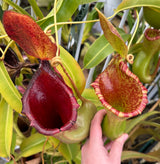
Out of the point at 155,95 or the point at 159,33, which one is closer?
the point at 159,33

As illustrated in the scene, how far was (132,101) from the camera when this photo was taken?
1.47ft

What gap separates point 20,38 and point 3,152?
409 mm

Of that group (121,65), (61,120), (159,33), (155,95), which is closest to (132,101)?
(121,65)

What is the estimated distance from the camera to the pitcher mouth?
1.32 ft

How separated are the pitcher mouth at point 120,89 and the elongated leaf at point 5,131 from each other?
0.32 meters

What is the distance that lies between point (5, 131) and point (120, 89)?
1.27ft

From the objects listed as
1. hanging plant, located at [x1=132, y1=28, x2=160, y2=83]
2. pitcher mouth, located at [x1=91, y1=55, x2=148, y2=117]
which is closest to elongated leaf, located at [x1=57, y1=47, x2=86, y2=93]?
pitcher mouth, located at [x1=91, y1=55, x2=148, y2=117]

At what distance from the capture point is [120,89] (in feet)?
1.58

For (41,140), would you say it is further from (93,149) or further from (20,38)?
(20,38)

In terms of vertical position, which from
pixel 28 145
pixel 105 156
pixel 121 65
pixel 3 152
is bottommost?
pixel 28 145

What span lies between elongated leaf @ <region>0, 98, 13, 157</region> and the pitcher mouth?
32cm

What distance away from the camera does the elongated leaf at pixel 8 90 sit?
47 cm

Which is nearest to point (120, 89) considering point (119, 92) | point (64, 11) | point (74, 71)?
point (119, 92)

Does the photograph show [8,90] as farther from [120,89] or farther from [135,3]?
[135,3]
